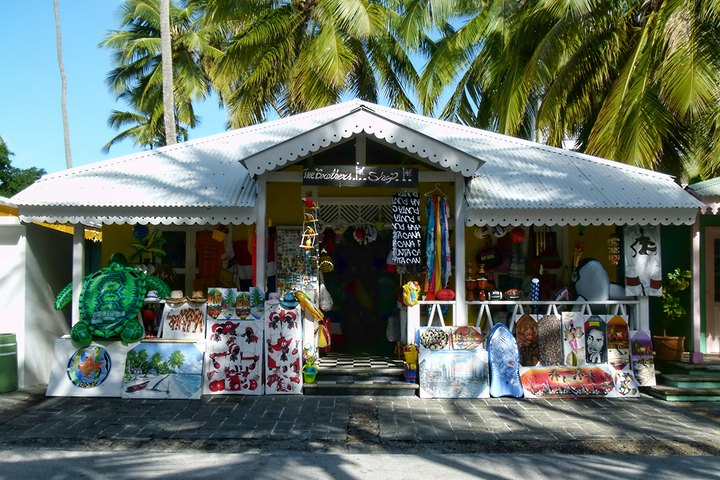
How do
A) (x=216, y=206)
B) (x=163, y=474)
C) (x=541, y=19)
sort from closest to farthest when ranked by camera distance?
(x=163, y=474) < (x=216, y=206) < (x=541, y=19)

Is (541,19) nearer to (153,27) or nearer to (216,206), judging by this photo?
(216,206)

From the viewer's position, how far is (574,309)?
32.1ft

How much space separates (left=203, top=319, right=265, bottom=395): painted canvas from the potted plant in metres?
6.13

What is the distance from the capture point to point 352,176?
360 inches

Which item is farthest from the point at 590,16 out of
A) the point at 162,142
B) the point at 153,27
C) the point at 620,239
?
the point at 162,142

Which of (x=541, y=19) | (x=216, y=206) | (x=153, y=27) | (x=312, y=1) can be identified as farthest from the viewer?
(x=153, y=27)

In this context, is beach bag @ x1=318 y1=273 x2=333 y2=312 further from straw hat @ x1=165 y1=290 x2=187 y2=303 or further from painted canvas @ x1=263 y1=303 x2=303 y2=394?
straw hat @ x1=165 y1=290 x2=187 y2=303

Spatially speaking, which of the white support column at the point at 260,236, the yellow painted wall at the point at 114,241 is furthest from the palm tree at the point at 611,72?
the yellow painted wall at the point at 114,241

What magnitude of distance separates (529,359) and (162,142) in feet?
A: 80.3

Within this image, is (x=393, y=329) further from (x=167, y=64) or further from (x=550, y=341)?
(x=167, y=64)

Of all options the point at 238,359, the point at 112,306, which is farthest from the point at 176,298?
the point at 238,359

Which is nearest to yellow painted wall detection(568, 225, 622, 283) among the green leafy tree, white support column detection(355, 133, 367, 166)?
white support column detection(355, 133, 367, 166)

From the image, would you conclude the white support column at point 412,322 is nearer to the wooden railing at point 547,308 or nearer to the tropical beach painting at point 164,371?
the wooden railing at point 547,308

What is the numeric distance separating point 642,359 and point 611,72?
25.3 ft
